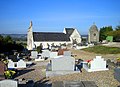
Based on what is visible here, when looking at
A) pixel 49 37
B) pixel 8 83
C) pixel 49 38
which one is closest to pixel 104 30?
pixel 49 37

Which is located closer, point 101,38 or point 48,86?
point 48,86

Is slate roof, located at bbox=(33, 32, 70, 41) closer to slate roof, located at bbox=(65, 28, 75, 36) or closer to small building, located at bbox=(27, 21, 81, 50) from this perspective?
small building, located at bbox=(27, 21, 81, 50)

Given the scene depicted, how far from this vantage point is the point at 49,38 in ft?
206

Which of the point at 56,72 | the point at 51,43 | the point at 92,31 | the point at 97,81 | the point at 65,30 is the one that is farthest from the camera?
the point at 65,30

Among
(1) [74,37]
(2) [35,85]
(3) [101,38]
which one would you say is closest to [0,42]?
(2) [35,85]

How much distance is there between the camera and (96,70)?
18453 millimetres

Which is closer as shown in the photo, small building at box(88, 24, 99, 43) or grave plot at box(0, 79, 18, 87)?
grave plot at box(0, 79, 18, 87)

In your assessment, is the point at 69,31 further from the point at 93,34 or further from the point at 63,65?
the point at 63,65

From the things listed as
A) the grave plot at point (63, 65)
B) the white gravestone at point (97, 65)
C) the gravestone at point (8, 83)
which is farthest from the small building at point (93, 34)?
the gravestone at point (8, 83)

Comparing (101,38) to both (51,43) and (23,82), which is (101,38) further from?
(23,82)

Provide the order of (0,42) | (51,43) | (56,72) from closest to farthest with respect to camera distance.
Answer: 1. (56,72)
2. (0,42)
3. (51,43)

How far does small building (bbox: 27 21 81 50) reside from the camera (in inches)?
2351

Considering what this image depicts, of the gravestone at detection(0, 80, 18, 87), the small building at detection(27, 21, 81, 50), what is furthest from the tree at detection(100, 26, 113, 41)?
the gravestone at detection(0, 80, 18, 87)

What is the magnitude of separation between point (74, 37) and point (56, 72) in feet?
164
